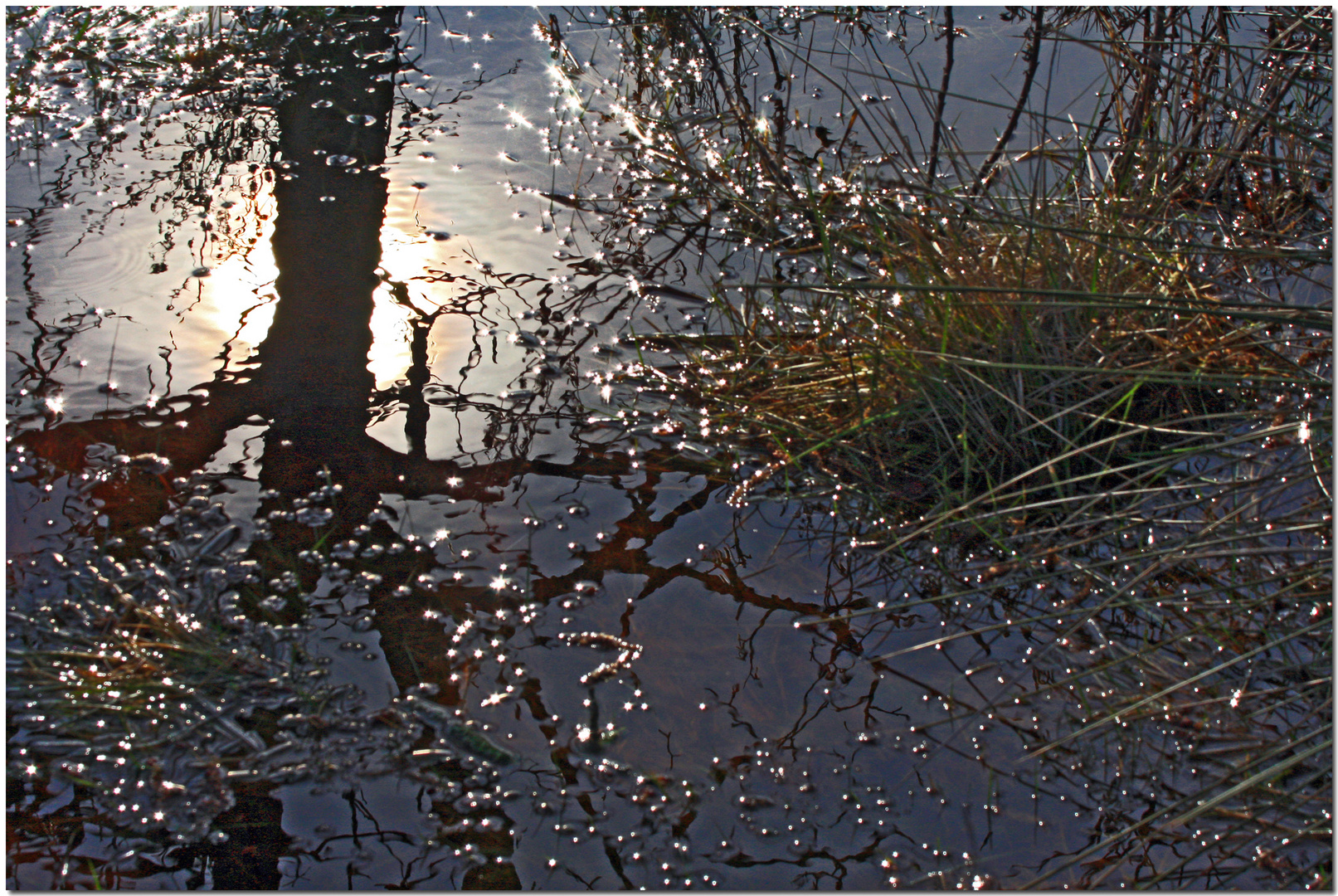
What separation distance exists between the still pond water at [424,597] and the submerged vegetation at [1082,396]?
0.11m

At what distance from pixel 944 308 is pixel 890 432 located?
0.94 feet

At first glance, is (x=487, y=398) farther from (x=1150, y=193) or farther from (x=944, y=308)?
(x=1150, y=193)

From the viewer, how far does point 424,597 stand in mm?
1913

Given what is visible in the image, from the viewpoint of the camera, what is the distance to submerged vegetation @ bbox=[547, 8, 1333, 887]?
1569mm

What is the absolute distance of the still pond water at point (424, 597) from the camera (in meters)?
1.52

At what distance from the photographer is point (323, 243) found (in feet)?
9.39

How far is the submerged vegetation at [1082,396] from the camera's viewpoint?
1.57 metres

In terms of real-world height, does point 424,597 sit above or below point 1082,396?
below

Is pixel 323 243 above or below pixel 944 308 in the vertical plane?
above

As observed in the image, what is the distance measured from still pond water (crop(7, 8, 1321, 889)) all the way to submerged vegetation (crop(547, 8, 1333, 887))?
11 cm

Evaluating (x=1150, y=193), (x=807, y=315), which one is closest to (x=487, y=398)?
(x=807, y=315)

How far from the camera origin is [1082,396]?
2146 millimetres

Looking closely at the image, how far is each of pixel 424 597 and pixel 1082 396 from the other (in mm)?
1416

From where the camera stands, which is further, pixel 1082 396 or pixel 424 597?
pixel 1082 396
